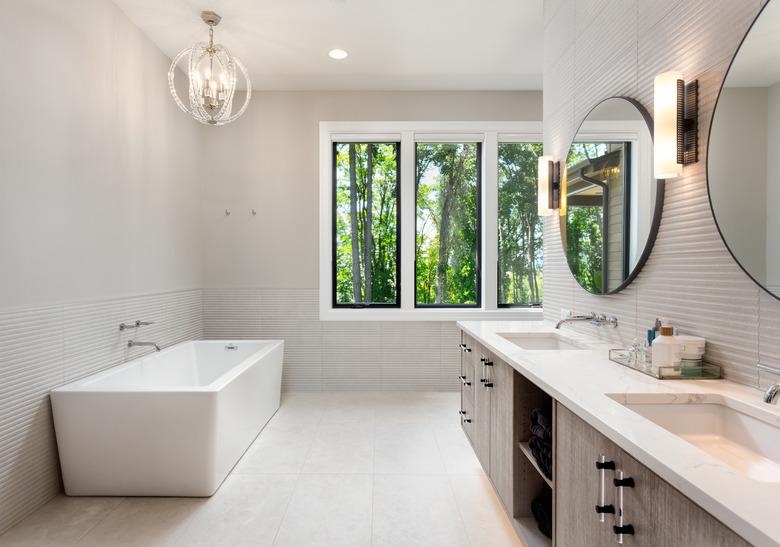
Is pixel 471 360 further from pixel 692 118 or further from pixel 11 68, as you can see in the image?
pixel 11 68

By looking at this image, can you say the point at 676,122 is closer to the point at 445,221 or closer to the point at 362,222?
the point at 445,221

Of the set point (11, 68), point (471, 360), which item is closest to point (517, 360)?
point (471, 360)

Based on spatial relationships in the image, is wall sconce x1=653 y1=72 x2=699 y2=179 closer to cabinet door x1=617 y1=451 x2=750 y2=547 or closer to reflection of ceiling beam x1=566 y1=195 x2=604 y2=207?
reflection of ceiling beam x1=566 y1=195 x2=604 y2=207

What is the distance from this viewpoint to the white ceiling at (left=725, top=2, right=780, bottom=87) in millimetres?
1177

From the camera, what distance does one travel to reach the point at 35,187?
2238mm

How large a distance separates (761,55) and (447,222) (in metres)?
3.23

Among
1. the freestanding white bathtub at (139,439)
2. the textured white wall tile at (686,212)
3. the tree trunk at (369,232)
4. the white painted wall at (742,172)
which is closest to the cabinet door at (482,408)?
the textured white wall tile at (686,212)

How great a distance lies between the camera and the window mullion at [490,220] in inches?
168

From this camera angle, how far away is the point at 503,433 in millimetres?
1919

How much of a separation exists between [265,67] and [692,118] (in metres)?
3.31

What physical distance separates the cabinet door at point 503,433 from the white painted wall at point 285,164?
2.59 m

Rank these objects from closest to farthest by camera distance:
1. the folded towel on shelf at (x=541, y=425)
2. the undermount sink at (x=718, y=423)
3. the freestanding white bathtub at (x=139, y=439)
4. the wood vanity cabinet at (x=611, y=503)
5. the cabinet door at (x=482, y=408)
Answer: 1. the wood vanity cabinet at (x=611, y=503)
2. the undermount sink at (x=718, y=423)
3. the folded towel on shelf at (x=541, y=425)
4. the cabinet door at (x=482, y=408)
5. the freestanding white bathtub at (x=139, y=439)

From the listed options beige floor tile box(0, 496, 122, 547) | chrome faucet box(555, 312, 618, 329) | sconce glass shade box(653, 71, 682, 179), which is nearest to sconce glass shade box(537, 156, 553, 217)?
chrome faucet box(555, 312, 618, 329)

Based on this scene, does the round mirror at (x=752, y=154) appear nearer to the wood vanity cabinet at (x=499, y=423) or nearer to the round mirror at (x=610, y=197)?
the round mirror at (x=610, y=197)
